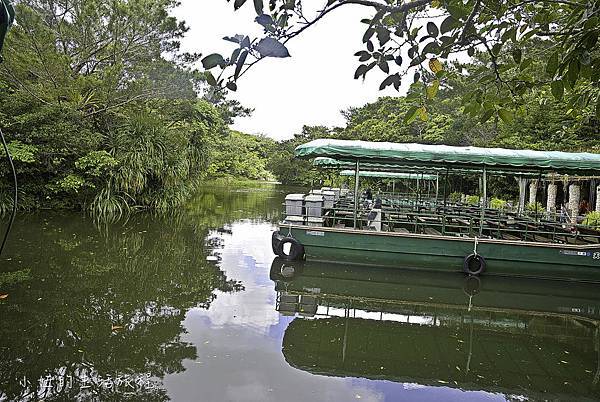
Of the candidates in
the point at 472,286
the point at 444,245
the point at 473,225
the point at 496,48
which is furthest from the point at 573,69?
the point at 473,225

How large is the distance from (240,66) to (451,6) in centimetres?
92

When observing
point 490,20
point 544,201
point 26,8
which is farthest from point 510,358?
point 544,201

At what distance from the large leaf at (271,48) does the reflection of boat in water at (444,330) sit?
11.8 ft

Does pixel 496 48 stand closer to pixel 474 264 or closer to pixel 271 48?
pixel 271 48

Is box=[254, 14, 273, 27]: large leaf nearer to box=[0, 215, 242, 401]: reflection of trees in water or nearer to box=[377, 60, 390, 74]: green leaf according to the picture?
box=[377, 60, 390, 74]: green leaf

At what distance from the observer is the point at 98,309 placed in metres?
5.60

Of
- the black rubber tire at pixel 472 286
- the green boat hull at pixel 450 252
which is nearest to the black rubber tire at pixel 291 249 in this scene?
the green boat hull at pixel 450 252

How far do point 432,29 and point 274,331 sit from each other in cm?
415

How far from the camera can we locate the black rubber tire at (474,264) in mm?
8555

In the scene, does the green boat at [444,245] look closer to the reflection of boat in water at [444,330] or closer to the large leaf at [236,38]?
the reflection of boat in water at [444,330]

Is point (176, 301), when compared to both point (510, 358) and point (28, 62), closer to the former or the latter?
point (510, 358)

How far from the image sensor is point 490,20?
2604 mm

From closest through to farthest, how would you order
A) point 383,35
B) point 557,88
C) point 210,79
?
point 210,79 → point 383,35 → point 557,88

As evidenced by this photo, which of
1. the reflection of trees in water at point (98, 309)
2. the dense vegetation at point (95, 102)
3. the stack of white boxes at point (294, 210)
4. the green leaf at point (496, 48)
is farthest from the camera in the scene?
the dense vegetation at point (95, 102)
